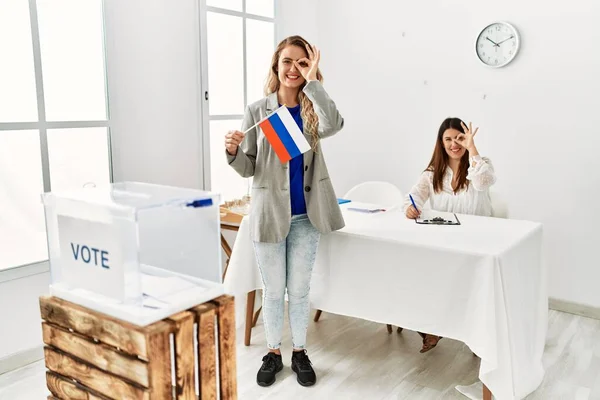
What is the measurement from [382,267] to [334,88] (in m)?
2.29

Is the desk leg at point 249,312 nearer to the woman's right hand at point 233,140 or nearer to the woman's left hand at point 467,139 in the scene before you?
the woman's right hand at point 233,140

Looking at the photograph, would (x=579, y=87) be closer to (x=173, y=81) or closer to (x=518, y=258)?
(x=518, y=258)

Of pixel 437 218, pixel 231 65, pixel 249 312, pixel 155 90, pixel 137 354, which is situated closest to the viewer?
pixel 137 354

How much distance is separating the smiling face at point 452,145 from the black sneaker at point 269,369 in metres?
1.35

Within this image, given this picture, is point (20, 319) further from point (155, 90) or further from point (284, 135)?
point (284, 135)

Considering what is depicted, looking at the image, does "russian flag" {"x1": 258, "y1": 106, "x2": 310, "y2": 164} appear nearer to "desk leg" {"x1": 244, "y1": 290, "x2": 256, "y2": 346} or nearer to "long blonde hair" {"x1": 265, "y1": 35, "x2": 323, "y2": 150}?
"long blonde hair" {"x1": 265, "y1": 35, "x2": 323, "y2": 150}

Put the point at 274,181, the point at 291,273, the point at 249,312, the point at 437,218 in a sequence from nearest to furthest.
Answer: the point at 274,181
the point at 291,273
the point at 437,218
the point at 249,312

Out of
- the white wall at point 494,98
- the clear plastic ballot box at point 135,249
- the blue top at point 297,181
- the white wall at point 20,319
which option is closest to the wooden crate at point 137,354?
the clear plastic ballot box at point 135,249

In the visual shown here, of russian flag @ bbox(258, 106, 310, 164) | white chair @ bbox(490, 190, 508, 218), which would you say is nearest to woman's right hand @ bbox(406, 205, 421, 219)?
white chair @ bbox(490, 190, 508, 218)

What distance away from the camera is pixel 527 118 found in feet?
11.6

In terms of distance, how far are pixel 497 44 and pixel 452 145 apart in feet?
3.49

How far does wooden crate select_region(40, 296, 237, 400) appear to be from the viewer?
3.97ft

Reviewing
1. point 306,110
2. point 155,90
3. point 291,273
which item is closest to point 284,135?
point 306,110

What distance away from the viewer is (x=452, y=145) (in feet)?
9.55
